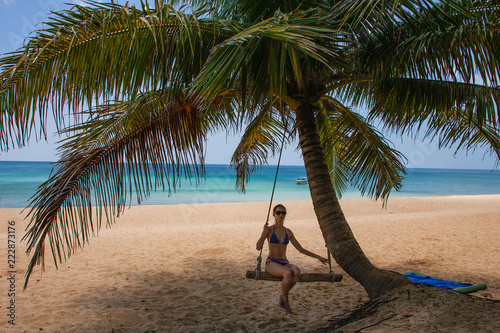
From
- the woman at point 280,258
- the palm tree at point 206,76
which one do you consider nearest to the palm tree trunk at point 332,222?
the palm tree at point 206,76

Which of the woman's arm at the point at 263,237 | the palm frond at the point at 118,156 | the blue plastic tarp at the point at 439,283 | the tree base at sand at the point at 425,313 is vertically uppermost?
the palm frond at the point at 118,156

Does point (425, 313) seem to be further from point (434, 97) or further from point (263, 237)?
point (434, 97)

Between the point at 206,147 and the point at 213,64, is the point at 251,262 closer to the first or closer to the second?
the point at 206,147

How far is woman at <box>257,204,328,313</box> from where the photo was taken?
394cm

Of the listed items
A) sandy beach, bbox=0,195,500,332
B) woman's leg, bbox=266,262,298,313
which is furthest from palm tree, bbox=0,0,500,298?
sandy beach, bbox=0,195,500,332

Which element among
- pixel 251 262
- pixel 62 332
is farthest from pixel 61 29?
pixel 251 262

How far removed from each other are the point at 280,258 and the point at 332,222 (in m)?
0.78

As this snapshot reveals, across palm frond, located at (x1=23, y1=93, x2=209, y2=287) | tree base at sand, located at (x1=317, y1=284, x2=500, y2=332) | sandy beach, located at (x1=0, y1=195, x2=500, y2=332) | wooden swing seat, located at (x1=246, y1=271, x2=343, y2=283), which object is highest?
palm frond, located at (x1=23, y1=93, x2=209, y2=287)

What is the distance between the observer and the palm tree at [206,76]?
2.84 metres

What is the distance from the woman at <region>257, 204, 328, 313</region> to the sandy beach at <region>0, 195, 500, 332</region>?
18.9 inches

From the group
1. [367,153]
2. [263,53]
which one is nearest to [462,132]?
[367,153]

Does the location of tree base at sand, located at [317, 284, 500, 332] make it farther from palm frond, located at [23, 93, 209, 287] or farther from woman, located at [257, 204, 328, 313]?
palm frond, located at [23, 93, 209, 287]

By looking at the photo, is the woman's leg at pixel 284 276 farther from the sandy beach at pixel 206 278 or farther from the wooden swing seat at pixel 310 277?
the sandy beach at pixel 206 278

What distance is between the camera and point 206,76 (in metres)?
2.60
